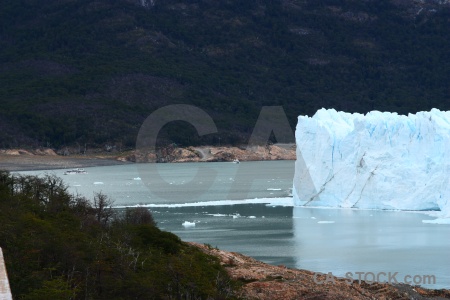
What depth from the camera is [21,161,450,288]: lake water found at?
2439cm

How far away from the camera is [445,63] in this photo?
422 feet

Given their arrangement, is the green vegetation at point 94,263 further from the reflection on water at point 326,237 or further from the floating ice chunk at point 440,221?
the floating ice chunk at point 440,221

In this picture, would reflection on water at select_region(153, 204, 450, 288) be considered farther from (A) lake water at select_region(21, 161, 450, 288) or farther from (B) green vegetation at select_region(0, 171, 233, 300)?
(B) green vegetation at select_region(0, 171, 233, 300)

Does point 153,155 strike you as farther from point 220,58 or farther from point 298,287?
point 298,287

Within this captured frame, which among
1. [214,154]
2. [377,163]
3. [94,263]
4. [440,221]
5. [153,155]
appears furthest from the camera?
[214,154]

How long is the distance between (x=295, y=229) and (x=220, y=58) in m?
95.8

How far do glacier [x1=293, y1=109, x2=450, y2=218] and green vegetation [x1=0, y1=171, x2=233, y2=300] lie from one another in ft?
56.3

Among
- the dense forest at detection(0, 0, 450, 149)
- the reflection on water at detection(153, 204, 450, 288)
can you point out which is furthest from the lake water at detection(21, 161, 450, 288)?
the dense forest at detection(0, 0, 450, 149)

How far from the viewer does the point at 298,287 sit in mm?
17797

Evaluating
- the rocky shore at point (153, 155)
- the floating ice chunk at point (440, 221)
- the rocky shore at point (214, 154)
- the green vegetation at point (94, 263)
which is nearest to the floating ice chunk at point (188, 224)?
the floating ice chunk at point (440, 221)

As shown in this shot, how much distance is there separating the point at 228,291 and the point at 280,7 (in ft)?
391

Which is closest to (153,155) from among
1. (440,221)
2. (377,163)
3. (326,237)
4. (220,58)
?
(220,58)

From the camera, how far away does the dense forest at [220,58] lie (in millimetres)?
101750

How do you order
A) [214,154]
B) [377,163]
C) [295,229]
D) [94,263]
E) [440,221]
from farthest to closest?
[214,154], [377,163], [440,221], [295,229], [94,263]
